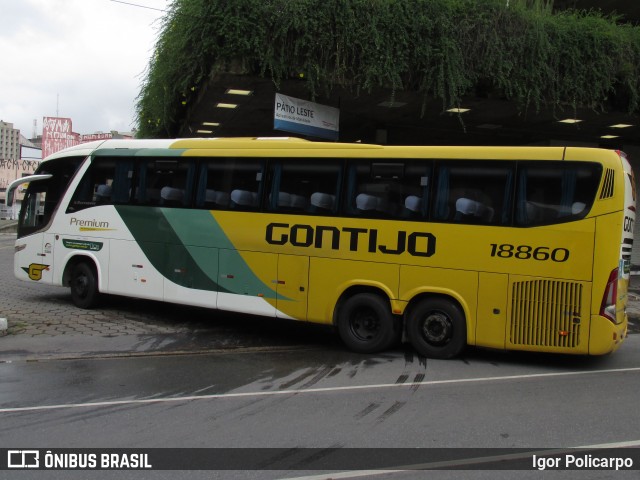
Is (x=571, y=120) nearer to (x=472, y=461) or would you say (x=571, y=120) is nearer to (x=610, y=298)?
(x=610, y=298)

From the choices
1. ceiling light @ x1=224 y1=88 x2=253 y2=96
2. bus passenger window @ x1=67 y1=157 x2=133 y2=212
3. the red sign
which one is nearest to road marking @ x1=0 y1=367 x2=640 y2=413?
bus passenger window @ x1=67 y1=157 x2=133 y2=212

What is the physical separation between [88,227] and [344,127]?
35.8ft

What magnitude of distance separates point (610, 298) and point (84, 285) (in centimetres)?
928

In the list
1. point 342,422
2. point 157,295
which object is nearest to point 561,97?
point 157,295

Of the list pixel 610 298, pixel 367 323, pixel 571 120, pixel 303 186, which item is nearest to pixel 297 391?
pixel 367 323

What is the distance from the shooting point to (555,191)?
7164 mm

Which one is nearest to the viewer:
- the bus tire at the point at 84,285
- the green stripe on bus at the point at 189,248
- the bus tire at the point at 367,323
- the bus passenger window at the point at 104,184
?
the bus tire at the point at 367,323

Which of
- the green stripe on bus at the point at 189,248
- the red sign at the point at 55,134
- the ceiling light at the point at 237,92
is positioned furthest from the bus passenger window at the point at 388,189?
the red sign at the point at 55,134

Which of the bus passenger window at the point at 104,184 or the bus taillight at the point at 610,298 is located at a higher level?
the bus passenger window at the point at 104,184

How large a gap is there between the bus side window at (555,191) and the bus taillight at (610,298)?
0.85 metres

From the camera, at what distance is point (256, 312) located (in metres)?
8.98

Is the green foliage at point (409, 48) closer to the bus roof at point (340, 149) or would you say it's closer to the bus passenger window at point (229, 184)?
the bus roof at point (340, 149)

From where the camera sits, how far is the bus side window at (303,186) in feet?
27.6

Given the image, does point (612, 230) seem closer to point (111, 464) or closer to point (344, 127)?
point (111, 464)
